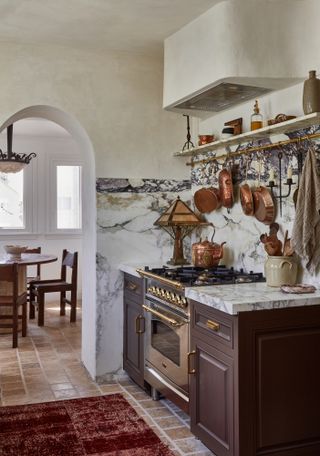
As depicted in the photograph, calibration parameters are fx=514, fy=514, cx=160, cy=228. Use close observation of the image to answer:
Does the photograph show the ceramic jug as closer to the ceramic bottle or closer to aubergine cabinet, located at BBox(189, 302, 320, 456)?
aubergine cabinet, located at BBox(189, 302, 320, 456)

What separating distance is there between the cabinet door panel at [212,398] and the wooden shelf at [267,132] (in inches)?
48.5

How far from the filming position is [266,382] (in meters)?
2.38

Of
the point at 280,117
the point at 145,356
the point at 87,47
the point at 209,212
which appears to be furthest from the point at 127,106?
the point at 145,356

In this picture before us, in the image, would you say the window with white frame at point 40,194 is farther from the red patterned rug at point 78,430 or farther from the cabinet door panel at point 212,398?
the cabinet door panel at point 212,398

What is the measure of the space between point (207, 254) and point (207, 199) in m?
0.49

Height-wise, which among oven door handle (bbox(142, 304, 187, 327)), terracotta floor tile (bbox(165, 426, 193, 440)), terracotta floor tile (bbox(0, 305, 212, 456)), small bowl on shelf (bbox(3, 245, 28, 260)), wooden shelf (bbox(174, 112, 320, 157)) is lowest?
terracotta floor tile (bbox(165, 426, 193, 440))

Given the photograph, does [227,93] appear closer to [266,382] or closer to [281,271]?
[281,271]

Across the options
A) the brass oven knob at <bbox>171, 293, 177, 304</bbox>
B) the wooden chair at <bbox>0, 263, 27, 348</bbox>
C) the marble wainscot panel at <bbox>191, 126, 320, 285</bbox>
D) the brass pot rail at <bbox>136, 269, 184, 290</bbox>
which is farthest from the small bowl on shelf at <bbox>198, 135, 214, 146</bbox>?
the wooden chair at <bbox>0, 263, 27, 348</bbox>

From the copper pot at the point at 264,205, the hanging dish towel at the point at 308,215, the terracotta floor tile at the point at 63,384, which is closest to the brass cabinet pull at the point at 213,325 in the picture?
the hanging dish towel at the point at 308,215

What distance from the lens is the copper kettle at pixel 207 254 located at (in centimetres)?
350

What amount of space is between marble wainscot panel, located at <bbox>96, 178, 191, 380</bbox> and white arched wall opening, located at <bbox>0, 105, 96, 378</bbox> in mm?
60

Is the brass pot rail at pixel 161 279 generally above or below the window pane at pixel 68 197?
below

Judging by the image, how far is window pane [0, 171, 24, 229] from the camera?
7457mm

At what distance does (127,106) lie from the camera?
Result: 4016mm
